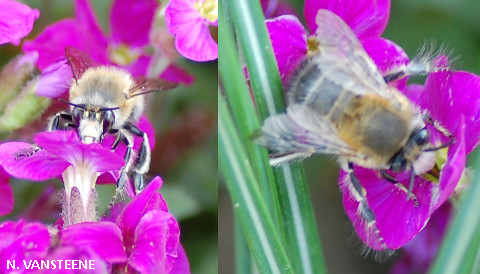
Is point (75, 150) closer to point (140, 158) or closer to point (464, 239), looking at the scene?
point (140, 158)

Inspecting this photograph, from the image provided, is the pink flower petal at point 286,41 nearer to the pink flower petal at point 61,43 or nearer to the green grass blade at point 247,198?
the green grass blade at point 247,198

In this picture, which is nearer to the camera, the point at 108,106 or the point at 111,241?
the point at 111,241

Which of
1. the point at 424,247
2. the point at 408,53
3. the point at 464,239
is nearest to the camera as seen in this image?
the point at 464,239

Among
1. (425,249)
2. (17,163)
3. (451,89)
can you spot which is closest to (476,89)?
(451,89)

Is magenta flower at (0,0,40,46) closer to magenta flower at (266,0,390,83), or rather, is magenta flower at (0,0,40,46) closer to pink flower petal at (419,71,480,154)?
magenta flower at (266,0,390,83)

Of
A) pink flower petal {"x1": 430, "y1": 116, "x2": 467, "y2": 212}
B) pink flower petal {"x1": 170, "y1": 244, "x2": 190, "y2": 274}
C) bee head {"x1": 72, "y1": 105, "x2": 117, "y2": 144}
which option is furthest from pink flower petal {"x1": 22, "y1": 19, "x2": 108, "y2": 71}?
pink flower petal {"x1": 430, "y1": 116, "x2": 467, "y2": 212}

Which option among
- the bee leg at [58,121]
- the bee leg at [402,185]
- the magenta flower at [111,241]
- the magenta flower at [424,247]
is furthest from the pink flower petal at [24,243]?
the magenta flower at [424,247]

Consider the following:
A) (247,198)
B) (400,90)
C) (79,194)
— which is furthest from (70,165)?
(400,90)
